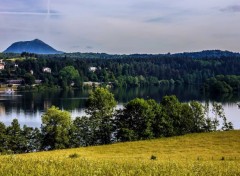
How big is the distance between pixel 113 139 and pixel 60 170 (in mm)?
53838

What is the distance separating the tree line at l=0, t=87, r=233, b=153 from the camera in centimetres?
5917

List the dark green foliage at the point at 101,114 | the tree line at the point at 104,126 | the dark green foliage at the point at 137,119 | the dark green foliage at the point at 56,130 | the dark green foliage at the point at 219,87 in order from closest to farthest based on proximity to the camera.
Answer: the tree line at the point at 104,126 → the dark green foliage at the point at 56,130 → the dark green foliage at the point at 137,119 → the dark green foliage at the point at 101,114 → the dark green foliage at the point at 219,87

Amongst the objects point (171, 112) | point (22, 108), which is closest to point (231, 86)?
point (22, 108)

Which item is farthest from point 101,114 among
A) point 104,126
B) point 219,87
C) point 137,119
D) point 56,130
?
point 219,87

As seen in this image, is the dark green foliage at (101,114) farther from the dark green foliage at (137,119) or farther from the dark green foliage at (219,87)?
the dark green foliage at (219,87)

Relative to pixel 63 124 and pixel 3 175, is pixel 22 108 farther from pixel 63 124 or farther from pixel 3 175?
pixel 3 175

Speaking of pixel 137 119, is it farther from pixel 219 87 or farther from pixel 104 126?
pixel 219 87

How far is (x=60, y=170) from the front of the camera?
12.6m

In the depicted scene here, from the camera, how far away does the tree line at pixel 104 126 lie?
59.2 meters

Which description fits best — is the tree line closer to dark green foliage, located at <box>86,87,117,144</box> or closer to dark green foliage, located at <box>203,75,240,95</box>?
dark green foliage, located at <box>86,87,117,144</box>

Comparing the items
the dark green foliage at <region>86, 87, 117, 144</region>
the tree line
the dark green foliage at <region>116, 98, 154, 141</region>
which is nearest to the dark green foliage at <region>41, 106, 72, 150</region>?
the tree line

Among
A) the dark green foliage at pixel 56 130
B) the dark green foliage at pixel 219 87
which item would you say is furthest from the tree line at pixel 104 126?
the dark green foliage at pixel 219 87

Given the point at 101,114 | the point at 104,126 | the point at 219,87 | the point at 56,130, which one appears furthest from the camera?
the point at 219,87

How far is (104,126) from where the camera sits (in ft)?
219
